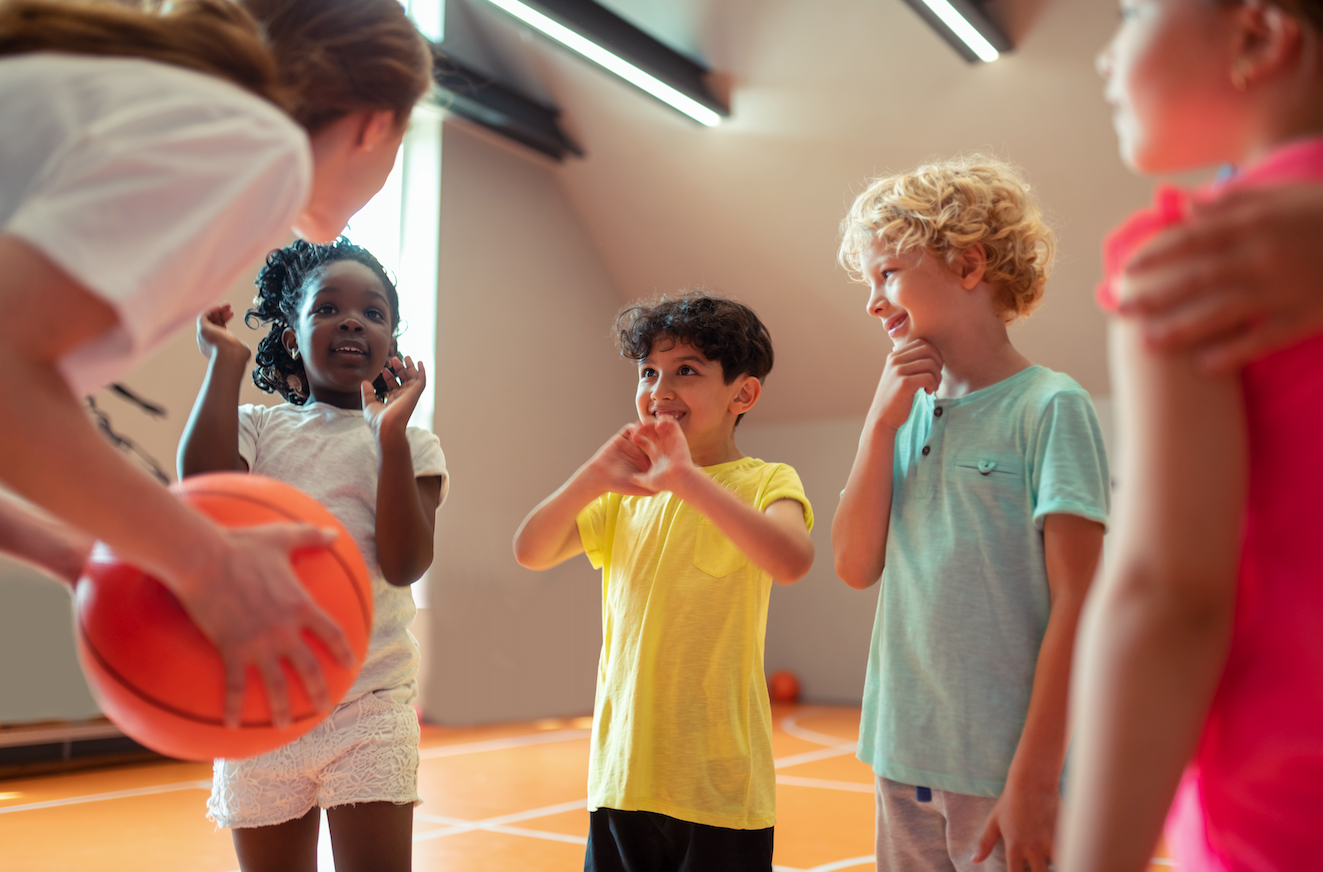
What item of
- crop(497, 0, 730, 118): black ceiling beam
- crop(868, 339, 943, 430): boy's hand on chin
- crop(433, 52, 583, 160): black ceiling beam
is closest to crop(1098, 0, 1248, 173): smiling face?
crop(868, 339, 943, 430): boy's hand on chin

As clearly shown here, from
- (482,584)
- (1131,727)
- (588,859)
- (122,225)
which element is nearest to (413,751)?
(588,859)

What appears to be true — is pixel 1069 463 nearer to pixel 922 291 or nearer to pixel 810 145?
pixel 922 291

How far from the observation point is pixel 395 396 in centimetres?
208

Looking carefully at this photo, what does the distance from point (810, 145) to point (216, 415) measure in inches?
200

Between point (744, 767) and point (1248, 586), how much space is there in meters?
1.22

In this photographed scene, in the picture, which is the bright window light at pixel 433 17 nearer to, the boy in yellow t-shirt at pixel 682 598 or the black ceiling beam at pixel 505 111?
the black ceiling beam at pixel 505 111

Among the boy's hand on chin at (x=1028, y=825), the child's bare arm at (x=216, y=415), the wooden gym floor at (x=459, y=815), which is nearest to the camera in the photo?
the boy's hand on chin at (x=1028, y=825)

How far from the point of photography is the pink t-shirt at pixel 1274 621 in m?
0.69

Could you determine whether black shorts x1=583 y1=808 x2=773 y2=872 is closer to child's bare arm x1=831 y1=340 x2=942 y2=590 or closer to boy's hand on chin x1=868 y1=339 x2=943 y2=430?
child's bare arm x1=831 y1=340 x2=942 y2=590

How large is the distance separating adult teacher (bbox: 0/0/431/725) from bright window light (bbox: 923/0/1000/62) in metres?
4.57

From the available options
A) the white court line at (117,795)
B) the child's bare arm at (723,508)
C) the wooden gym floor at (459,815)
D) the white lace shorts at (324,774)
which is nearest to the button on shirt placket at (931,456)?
the child's bare arm at (723,508)

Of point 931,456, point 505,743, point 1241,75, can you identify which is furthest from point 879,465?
point 505,743

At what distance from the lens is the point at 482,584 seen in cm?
682

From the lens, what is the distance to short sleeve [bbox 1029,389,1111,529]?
1.44 meters
